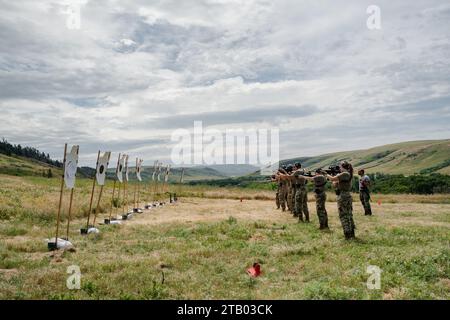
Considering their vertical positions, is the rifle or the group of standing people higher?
the rifle

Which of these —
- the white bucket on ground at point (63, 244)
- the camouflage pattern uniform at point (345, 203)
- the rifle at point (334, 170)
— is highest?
the rifle at point (334, 170)

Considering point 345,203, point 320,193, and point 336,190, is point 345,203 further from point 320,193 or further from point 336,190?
point 320,193

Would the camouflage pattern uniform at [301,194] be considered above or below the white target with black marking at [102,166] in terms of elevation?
below

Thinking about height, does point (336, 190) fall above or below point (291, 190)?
below

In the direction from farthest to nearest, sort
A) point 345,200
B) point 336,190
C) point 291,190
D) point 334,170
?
1. point 291,190
2. point 334,170
3. point 336,190
4. point 345,200

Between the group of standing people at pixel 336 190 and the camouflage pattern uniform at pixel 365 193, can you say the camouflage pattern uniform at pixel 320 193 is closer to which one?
the group of standing people at pixel 336 190

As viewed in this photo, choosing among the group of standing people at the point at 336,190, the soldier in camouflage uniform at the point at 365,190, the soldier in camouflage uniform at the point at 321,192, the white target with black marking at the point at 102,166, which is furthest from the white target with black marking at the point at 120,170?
the soldier in camouflage uniform at the point at 365,190

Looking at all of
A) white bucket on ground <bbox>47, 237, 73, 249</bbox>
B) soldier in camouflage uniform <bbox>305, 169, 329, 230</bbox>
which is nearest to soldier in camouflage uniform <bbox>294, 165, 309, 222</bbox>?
soldier in camouflage uniform <bbox>305, 169, 329, 230</bbox>

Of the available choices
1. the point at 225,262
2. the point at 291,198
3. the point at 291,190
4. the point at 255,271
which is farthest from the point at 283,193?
the point at 255,271

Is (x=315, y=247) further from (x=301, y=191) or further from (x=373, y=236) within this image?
(x=301, y=191)

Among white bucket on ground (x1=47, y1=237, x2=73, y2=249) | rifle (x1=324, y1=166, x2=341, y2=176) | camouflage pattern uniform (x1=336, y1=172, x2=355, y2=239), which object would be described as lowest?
white bucket on ground (x1=47, y1=237, x2=73, y2=249)

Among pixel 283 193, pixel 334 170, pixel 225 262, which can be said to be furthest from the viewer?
pixel 283 193

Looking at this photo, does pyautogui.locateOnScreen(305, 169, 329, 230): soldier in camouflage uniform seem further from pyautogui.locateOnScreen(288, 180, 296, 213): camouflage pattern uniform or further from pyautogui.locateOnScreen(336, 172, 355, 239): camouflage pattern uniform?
pyautogui.locateOnScreen(288, 180, 296, 213): camouflage pattern uniform
